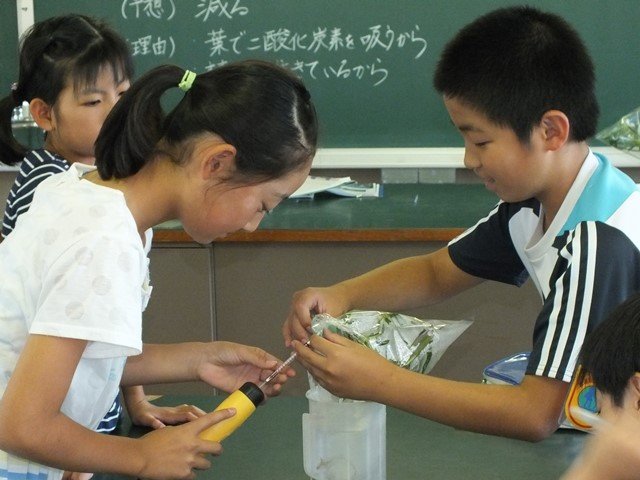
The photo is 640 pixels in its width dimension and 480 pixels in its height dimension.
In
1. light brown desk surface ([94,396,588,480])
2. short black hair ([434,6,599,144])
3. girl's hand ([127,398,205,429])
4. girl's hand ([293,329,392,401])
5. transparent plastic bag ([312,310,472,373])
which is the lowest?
girl's hand ([127,398,205,429])

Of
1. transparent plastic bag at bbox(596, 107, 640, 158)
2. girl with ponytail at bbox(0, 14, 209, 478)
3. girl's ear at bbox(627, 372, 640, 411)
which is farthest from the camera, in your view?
girl with ponytail at bbox(0, 14, 209, 478)

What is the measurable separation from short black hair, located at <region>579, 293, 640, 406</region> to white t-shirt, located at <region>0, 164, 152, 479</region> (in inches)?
17.9

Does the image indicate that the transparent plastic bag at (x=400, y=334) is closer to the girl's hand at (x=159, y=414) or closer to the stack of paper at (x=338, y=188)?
the girl's hand at (x=159, y=414)

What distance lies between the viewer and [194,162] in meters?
1.08

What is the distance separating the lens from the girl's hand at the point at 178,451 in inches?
37.9

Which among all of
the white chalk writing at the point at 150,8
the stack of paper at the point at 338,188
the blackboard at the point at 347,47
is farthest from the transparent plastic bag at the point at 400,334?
the white chalk writing at the point at 150,8

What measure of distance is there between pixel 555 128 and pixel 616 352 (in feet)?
1.69

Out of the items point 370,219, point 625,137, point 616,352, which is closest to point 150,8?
point 370,219

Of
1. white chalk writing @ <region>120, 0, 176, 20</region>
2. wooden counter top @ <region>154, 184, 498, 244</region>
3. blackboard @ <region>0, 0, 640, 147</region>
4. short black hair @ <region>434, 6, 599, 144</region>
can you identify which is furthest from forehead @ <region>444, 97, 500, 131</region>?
white chalk writing @ <region>120, 0, 176, 20</region>

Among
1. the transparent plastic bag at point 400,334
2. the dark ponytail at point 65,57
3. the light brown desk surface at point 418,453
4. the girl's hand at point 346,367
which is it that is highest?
the dark ponytail at point 65,57

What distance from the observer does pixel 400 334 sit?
1.08 meters

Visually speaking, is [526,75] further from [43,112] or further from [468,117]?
[43,112]

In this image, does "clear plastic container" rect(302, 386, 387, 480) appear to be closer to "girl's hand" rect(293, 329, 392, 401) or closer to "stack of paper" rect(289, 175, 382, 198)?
"girl's hand" rect(293, 329, 392, 401)

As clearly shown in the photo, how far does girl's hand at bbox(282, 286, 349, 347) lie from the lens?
130 cm
